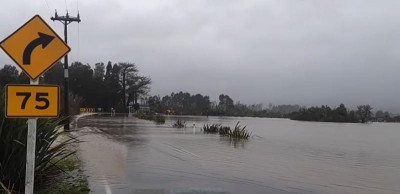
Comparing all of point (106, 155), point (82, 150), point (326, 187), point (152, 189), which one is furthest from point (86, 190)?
point (82, 150)

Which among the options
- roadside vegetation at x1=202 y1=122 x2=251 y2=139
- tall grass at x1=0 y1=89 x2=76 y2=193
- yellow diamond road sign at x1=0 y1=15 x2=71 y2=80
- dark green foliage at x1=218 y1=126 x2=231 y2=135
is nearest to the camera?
yellow diamond road sign at x1=0 y1=15 x2=71 y2=80

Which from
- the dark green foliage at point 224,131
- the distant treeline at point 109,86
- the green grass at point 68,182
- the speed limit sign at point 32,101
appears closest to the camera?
the speed limit sign at point 32,101

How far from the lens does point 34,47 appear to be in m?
7.98

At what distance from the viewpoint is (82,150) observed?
1828cm

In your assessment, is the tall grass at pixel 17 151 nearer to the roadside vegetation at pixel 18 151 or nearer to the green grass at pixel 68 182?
the roadside vegetation at pixel 18 151

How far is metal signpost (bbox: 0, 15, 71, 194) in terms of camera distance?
25.4 ft

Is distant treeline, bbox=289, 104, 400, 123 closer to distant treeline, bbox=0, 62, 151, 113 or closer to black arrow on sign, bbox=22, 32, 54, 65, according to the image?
distant treeline, bbox=0, 62, 151, 113

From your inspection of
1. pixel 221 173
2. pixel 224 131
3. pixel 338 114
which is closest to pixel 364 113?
pixel 338 114

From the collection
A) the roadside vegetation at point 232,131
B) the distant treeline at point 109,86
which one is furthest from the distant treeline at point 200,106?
the roadside vegetation at point 232,131

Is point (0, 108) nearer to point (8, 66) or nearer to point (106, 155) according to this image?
point (106, 155)

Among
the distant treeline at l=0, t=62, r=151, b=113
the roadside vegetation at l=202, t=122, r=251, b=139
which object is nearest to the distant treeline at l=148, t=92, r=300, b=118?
the distant treeline at l=0, t=62, r=151, b=113

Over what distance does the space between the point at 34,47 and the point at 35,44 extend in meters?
0.06

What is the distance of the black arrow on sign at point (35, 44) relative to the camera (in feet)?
26.0

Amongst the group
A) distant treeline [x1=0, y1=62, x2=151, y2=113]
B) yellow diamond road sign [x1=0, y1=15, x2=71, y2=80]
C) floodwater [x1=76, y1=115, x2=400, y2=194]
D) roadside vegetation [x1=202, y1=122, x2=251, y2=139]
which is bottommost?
floodwater [x1=76, y1=115, x2=400, y2=194]
